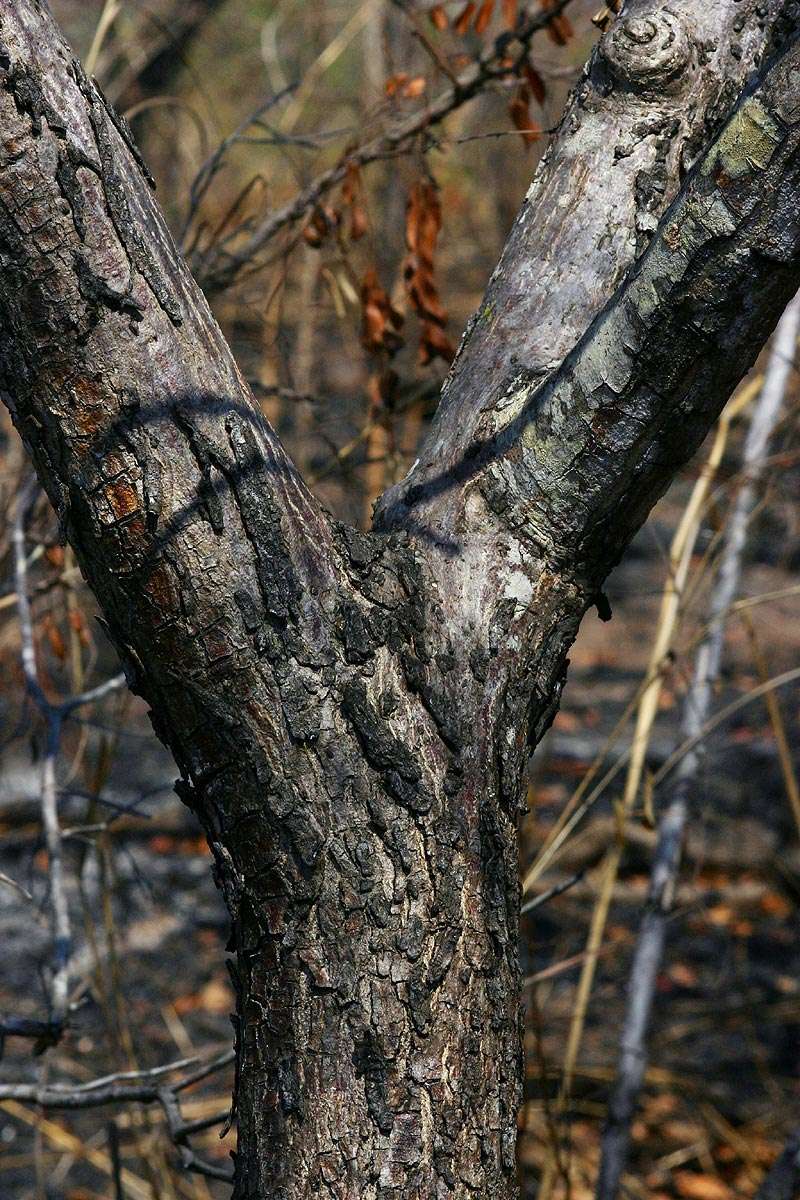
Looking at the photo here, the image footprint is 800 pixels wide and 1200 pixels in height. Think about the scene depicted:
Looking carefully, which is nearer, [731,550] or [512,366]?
[512,366]

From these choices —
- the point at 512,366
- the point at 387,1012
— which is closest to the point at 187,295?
the point at 512,366

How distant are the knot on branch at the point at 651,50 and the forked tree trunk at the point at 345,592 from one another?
0.27 meters

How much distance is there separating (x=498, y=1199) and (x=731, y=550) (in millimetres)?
1657

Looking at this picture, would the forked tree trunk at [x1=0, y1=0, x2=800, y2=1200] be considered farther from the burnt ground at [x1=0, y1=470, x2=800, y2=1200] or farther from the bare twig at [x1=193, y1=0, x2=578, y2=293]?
the bare twig at [x1=193, y1=0, x2=578, y2=293]

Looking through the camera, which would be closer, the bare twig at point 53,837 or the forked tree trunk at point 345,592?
the forked tree trunk at point 345,592

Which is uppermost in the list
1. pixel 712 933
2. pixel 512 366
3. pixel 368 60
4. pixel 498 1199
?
pixel 368 60

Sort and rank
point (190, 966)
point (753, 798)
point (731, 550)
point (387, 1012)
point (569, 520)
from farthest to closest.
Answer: point (753, 798) < point (190, 966) < point (731, 550) < point (569, 520) < point (387, 1012)

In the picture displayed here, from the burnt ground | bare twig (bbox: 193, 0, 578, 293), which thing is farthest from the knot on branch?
the burnt ground

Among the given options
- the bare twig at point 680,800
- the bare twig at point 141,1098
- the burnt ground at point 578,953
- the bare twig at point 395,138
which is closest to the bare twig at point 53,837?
the bare twig at point 141,1098

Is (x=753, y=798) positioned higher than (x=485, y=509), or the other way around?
(x=485, y=509)

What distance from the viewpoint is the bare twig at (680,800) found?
87.4 inches

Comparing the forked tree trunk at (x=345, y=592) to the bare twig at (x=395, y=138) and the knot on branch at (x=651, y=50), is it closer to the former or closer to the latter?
the knot on branch at (x=651, y=50)

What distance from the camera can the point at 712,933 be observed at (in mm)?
4609

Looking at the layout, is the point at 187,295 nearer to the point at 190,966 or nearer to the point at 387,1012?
the point at 387,1012
